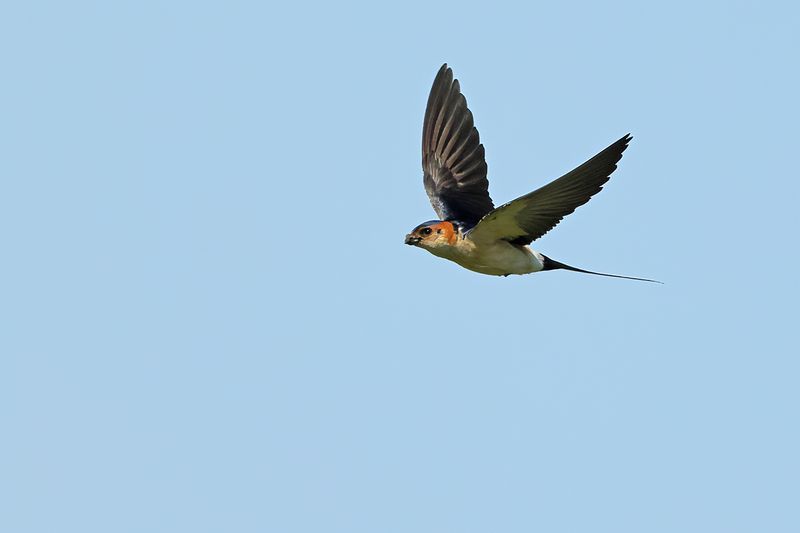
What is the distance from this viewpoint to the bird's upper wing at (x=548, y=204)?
10422 mm

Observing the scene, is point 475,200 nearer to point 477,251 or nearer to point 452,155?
point 452,155

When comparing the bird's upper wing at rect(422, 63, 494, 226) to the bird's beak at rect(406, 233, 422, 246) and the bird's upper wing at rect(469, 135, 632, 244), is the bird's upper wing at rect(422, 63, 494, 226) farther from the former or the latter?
the bird's upper wing at rect(469, 135, 632, 244)

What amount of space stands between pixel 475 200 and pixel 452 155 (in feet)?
2.08

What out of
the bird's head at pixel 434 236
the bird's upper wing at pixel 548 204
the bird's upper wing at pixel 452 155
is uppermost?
the bird's upper wing at pixel 452 155

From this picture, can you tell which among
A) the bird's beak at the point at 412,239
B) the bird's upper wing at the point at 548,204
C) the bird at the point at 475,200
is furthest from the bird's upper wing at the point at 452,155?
the bird's upper wing at the point at 548,204

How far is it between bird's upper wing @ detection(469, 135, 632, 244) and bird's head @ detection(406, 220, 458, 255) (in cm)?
23

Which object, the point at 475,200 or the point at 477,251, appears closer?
the point at 477,251


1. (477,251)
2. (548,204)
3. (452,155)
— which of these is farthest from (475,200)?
(548,204)

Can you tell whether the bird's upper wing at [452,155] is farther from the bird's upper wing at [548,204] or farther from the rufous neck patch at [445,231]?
the bird's upper wing at [548,204]

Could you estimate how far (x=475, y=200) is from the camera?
1349 cm

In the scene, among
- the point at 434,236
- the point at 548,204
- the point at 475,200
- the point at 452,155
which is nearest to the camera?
the point at 548,204

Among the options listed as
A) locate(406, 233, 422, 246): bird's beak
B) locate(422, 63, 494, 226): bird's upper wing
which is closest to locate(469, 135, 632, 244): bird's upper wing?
locate(406, 233, 422, 246): bird's beak

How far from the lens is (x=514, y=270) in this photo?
1208 centimetres

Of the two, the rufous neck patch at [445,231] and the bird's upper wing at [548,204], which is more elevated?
the rufous neck patch at [445,231]
